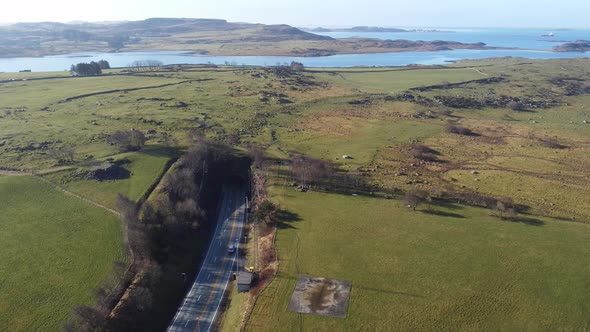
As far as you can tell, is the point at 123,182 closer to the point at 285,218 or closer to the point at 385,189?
the point at 285,218

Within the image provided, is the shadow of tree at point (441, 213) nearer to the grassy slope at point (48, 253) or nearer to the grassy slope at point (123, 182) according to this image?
the grassy slope at point (48, 253)

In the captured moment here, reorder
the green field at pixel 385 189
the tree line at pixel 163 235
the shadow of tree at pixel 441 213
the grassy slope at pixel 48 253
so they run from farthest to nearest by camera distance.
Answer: the shadow of tree at pixel 441 213
the green field at pixel 385 189
the tree line at pixel 163 235
the grassy slope at pixel 48 253

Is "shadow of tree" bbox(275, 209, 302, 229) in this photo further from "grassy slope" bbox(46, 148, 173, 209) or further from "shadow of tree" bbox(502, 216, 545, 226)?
"shadow of tree" bbox(502, 216, 545, 226)

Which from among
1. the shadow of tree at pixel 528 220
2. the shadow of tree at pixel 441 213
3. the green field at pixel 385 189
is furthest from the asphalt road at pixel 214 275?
the shadow of tree at pixel 528 220

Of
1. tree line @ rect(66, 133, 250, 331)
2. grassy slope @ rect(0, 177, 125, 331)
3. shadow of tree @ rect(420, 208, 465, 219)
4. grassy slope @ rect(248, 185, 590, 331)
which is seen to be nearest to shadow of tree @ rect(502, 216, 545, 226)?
grassy slope @ rect(248, 185, 590, 331)

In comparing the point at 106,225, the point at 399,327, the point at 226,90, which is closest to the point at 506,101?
the point at 226,90

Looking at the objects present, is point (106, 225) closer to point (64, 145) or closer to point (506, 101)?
point (64, 145)

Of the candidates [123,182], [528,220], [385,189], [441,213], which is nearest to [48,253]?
[123,182]
